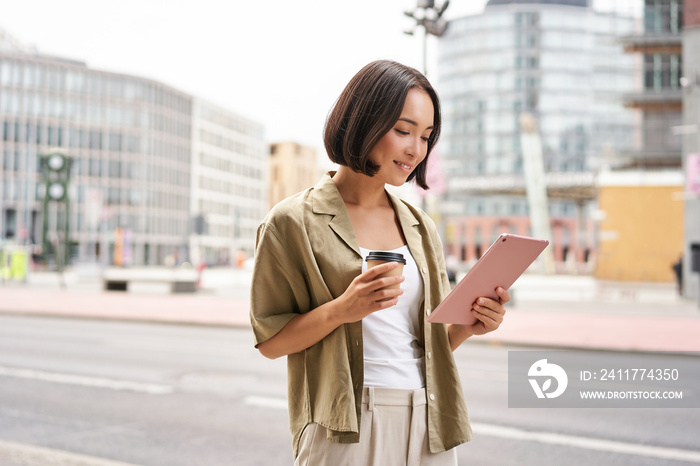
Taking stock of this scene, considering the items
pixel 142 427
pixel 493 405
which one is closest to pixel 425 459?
pixel 142 427

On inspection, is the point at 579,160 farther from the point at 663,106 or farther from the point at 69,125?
the point at 69,125

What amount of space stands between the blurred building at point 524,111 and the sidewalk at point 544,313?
187 ft

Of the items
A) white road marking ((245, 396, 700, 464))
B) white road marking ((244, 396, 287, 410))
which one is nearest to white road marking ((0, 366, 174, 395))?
white road marking ((244, 396, 287, 410))

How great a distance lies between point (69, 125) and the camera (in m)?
86.7

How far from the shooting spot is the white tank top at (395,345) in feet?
6.68

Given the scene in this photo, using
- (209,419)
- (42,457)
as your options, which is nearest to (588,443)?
(209,419)

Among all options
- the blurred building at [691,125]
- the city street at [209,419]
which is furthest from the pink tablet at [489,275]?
the blurred building at [691,125]

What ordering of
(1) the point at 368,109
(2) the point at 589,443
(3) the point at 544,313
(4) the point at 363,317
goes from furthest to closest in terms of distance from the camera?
(3) the point at 544,313, (2) the point at 589,443, (1) the point at 368,109, (4) the point at 363,317

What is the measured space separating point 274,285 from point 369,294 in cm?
33

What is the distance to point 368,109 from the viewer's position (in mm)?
2016

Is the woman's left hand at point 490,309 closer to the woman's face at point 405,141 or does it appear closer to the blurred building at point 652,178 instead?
the woman's face at point 405,141

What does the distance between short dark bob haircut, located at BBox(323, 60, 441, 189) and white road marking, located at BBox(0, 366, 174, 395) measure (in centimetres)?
704

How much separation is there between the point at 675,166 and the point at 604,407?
38.3 metres

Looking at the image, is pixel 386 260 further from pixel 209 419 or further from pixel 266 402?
pixel 266 402
